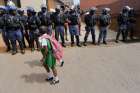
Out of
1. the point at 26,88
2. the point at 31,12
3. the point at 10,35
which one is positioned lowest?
the point at 26,88

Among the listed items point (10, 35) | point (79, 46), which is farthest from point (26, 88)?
point (79, 46)

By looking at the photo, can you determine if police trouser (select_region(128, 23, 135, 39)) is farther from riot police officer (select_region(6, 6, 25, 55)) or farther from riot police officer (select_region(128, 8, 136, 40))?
riot police officer (select_region(6, 6, 25, 55))

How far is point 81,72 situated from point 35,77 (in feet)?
4.63

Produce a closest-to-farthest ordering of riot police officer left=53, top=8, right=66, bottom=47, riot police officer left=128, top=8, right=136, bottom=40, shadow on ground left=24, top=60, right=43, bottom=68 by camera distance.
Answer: shadow on ground left=24, top=60, right=43, bottom=68, riot police officer left=53, top=8, right=66, bottom=47, riot police officer left=128, top=8, right=136, bottom=40

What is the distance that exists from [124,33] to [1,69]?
268 inches

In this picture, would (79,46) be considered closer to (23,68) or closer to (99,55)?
(99,55)

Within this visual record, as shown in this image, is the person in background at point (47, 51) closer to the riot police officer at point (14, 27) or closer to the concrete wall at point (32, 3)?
the riot police officer at point (14, 27)

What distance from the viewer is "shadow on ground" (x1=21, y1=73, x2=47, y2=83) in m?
8.43

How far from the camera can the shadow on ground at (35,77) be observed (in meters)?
8.43

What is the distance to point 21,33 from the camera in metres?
12.3

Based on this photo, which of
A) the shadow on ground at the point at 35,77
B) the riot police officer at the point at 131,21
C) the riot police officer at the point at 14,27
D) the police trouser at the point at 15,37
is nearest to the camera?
the shadow on ground at the point at 35,77

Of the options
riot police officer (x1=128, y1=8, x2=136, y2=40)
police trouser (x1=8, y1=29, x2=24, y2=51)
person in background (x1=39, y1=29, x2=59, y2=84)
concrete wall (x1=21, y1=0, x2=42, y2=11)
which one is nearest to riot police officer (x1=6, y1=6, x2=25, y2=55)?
police trouser (x1=8, y1=29, x2=24, y2=51)

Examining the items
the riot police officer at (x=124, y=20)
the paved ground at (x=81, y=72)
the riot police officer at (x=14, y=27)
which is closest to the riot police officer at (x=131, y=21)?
the riot police officer at (x=124, y=20)

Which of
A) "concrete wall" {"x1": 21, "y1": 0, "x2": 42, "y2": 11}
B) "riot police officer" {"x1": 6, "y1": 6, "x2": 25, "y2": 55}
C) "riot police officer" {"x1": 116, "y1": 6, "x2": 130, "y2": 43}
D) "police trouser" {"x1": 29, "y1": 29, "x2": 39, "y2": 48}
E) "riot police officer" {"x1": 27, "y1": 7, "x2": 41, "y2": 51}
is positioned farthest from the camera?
"concrete wall" {"x1": 21, "y1": 0, "x2": 42, "y2": 11}
